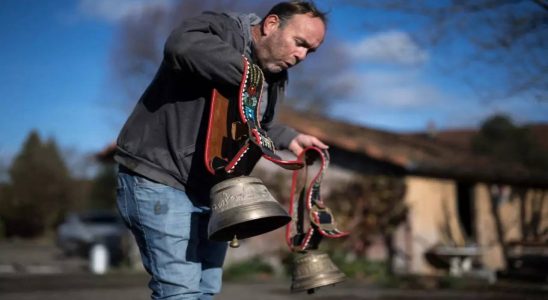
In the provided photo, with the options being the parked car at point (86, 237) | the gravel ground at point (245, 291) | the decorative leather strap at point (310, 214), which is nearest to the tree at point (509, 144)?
the parked car at point (86, 237)

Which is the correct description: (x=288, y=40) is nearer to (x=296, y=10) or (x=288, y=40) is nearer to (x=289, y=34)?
(x=289, y=34)

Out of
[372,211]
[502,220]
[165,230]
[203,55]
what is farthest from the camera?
[502,220]

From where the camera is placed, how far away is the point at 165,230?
2656 mm

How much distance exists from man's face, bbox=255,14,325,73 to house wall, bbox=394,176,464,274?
13.0 metres

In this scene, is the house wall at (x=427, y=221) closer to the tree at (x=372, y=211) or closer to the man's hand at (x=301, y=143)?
the tree at (x=372, y=211)

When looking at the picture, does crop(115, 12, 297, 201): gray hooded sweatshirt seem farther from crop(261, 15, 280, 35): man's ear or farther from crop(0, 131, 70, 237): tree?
crop(0, 131, 70, 237): tree

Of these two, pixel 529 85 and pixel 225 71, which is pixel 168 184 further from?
pixel 529 85

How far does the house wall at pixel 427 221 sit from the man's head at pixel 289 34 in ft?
42.6

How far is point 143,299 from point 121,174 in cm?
622

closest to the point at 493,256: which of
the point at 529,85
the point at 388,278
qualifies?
the point at 388,278

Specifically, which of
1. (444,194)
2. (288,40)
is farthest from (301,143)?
(444,194)

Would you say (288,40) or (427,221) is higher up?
(427,221)

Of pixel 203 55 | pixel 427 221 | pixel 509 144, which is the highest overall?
pixel 509 144

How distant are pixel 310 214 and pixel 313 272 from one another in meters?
0.29
